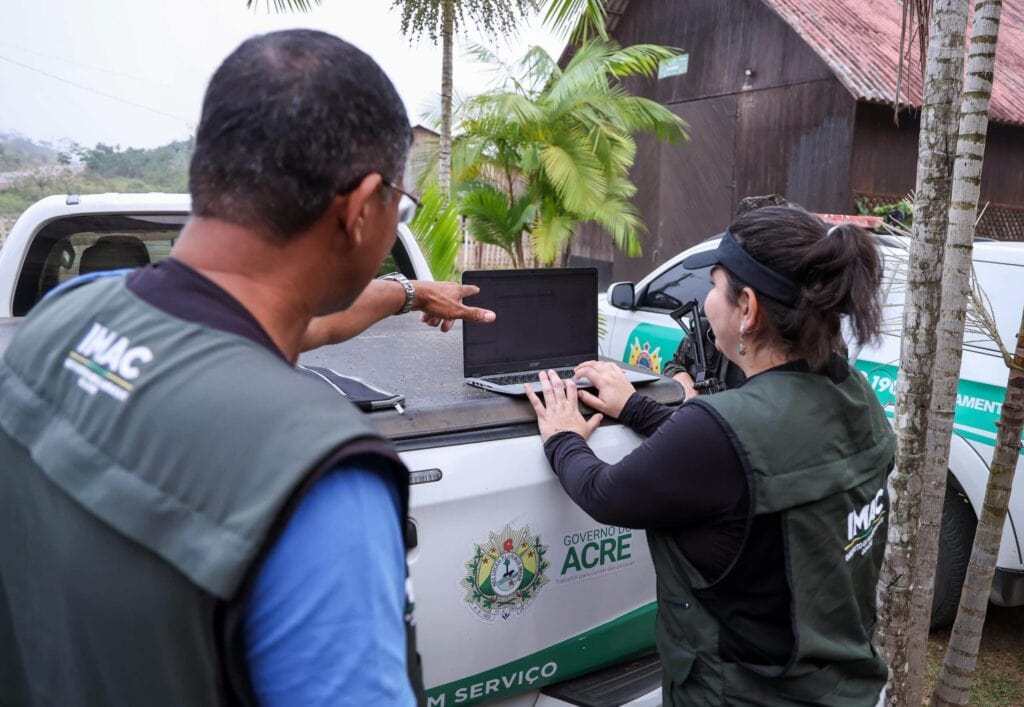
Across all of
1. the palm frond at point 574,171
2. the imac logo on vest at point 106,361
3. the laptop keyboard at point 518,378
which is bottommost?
the laptop keyboard at point 518,378

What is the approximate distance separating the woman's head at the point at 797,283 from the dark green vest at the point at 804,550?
3.6 inches

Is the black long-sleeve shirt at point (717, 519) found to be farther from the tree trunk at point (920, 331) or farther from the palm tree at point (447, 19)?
the palm tree at point (447, 19)

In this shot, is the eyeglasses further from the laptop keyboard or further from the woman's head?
the laptop keyboard

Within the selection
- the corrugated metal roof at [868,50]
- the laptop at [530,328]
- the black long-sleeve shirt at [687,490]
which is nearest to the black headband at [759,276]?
the black long-sleeve shirt at [687,490]

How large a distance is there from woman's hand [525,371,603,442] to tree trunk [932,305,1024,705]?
1.39 meters

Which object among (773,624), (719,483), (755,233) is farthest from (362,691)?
(755,233)

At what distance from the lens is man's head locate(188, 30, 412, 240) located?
0.98 m

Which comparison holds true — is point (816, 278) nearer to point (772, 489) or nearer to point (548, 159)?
point (772, 489)

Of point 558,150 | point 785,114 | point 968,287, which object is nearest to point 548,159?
point 558,150

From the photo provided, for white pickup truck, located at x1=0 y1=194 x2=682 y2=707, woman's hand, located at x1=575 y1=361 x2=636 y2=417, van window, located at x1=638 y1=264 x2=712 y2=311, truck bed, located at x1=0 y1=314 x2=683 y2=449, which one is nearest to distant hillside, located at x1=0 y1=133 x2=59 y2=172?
van window, located at x1=638 y1=264 x2=712 y2=311

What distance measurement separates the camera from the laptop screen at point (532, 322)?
8.17 feet

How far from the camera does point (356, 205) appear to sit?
1.02 metres

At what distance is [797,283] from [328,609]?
4.39 ft

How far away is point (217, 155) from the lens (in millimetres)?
1003
